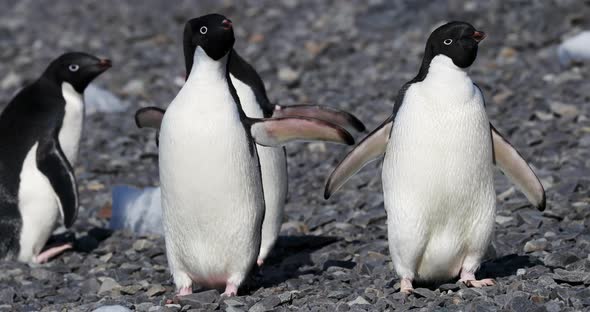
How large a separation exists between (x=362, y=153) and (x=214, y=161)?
2.19 feet

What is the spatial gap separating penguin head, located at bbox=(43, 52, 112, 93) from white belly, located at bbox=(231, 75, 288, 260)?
147 centimetres

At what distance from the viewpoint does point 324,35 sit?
12016 millimetres

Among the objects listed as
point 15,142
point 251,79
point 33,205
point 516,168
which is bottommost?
point 33,205

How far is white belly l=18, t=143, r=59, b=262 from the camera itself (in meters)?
6.45

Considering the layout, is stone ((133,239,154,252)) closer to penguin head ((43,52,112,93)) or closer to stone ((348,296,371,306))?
penguin head ((43,52,112,93))

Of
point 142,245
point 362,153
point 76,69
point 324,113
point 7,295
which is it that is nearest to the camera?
point 362,153

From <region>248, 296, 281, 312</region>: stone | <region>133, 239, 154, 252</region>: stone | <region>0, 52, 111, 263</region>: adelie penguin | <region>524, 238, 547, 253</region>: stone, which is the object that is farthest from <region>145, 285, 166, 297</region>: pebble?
<region>524, 238, 547, 253</region>: stone

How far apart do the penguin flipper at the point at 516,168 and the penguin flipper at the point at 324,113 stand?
77cm

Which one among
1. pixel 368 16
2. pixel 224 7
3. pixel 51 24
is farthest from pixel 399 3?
pixel 51 24

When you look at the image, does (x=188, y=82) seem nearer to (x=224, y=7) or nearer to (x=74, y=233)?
(x=74, y=233)

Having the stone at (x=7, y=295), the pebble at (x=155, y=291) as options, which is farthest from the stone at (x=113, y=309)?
the stone at (x=7, y=295)

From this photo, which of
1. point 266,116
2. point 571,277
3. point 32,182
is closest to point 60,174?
point 32,182

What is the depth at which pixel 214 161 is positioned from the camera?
15.6 feet

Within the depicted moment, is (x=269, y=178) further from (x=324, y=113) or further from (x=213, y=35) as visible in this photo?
(x=213, y=35)
